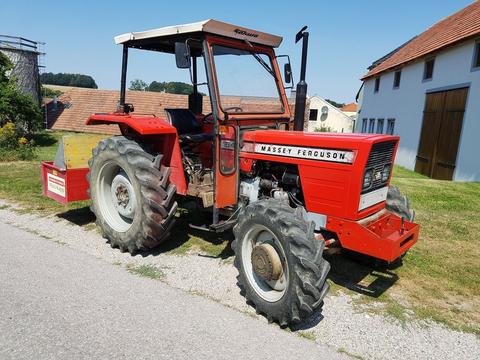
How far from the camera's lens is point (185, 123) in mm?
4844

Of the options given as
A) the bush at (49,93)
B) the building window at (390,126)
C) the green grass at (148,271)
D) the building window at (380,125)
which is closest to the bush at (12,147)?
the green grass at (148,271)

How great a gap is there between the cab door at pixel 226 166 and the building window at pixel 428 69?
13706 millimetres

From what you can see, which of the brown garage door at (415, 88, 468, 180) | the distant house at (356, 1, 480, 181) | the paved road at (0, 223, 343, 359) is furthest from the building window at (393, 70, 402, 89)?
the paved road at (0, 223, 343, 359)

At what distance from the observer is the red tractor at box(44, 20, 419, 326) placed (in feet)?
10.5

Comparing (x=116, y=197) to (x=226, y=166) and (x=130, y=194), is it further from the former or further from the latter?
(x=226, y=166)

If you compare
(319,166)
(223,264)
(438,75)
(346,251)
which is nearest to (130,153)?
(223,264)

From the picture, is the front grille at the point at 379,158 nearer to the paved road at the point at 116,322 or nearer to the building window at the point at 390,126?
the paved road at the point at 116,322

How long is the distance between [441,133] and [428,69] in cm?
357

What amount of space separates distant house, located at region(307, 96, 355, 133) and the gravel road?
4693 centimetres

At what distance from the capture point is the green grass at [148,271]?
3921 millimetres

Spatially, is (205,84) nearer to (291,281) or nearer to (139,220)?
(139,220)

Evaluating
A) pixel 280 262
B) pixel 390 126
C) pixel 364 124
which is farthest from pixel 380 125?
pixel 280 262

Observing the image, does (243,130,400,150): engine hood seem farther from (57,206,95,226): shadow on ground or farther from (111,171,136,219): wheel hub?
(57,206,95,226): shadow on ground

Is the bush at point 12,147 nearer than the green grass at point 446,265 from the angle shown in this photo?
No
